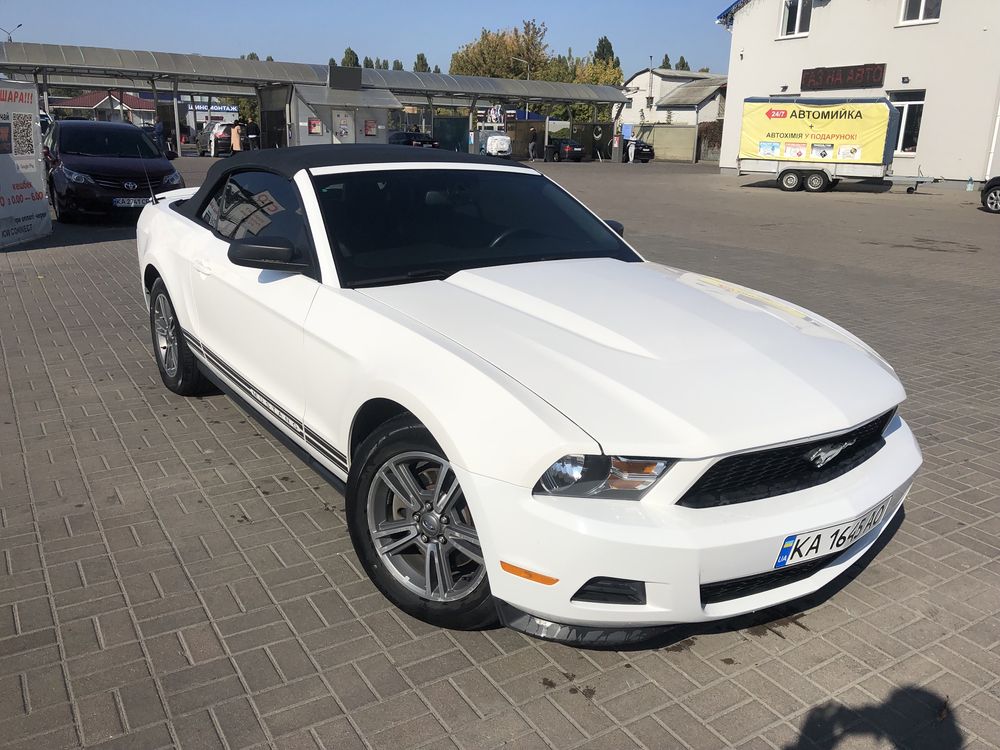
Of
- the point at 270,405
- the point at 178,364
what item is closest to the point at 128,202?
the point at 178,364

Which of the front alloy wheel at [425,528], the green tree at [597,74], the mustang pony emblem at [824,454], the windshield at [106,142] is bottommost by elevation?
the front alloy wheel at [425,528]

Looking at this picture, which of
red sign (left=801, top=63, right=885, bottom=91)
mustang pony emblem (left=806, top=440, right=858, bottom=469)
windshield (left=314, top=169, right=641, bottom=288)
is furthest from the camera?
red sign (left=801, top=63, right=885, bottom=91)

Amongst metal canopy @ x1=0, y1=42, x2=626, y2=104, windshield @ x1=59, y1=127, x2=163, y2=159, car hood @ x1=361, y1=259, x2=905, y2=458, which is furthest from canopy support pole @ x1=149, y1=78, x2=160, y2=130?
car hood @ x1=361, y1=259, x2=905, y2=458

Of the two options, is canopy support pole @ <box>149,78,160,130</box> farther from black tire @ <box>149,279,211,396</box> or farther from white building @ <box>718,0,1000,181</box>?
black tire @ <box>149,279,211,396</box>

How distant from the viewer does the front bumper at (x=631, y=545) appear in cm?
245

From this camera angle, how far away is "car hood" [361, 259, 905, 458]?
2572mm

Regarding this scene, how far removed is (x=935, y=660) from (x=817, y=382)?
108 cm

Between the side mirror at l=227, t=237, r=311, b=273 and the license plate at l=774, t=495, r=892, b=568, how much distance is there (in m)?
2.28

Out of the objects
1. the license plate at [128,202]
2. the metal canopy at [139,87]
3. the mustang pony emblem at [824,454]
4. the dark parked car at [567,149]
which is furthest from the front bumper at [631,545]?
the dark parked car at [567,149]

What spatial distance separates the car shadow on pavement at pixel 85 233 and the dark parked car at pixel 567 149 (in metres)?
35.1

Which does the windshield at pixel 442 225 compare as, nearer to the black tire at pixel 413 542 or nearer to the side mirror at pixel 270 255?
the side mirror at pixel 270 255

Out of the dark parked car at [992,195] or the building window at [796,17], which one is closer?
the dark parked car at [992,195]

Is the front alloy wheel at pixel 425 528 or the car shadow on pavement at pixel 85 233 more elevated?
→ the front alloy wheel at pixel 425 528

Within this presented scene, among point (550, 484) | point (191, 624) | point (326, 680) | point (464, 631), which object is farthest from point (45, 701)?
point (550, 484)
